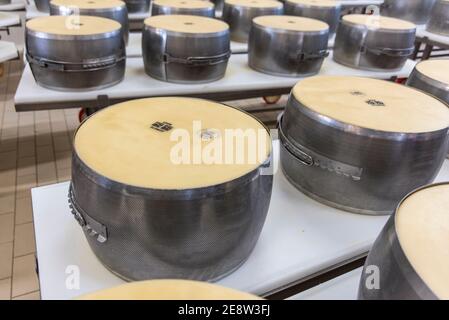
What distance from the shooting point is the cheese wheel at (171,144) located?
2.88 ft

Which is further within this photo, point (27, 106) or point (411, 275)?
point (27, 106)

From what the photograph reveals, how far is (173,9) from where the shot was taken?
245 cm

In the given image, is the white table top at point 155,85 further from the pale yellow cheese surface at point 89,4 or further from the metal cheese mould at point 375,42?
the pale yellow cheese surface at point 89,4

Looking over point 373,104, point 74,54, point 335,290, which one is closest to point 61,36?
point 74,54

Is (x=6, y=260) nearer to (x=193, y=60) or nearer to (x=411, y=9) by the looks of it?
(x=193, y=60)

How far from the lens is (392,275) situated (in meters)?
0.75

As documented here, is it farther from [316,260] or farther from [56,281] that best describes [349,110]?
[56,281]

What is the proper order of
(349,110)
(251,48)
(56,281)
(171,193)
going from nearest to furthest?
(171,193)
(56,281)
(349,110)
(251,48)

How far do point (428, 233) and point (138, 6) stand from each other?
2.98 metres

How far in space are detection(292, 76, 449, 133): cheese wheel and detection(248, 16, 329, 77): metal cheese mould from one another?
0.66 m

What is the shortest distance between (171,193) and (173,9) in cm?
195

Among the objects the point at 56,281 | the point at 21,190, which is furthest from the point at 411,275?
the point at 21,190

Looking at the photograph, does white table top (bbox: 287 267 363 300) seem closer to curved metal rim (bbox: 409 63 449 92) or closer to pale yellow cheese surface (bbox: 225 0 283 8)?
curved metal rim (bbox: 409 63 449 92)

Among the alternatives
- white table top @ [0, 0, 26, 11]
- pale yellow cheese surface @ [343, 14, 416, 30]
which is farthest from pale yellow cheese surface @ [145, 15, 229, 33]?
white table top @ [0, 0, 26, 11]
